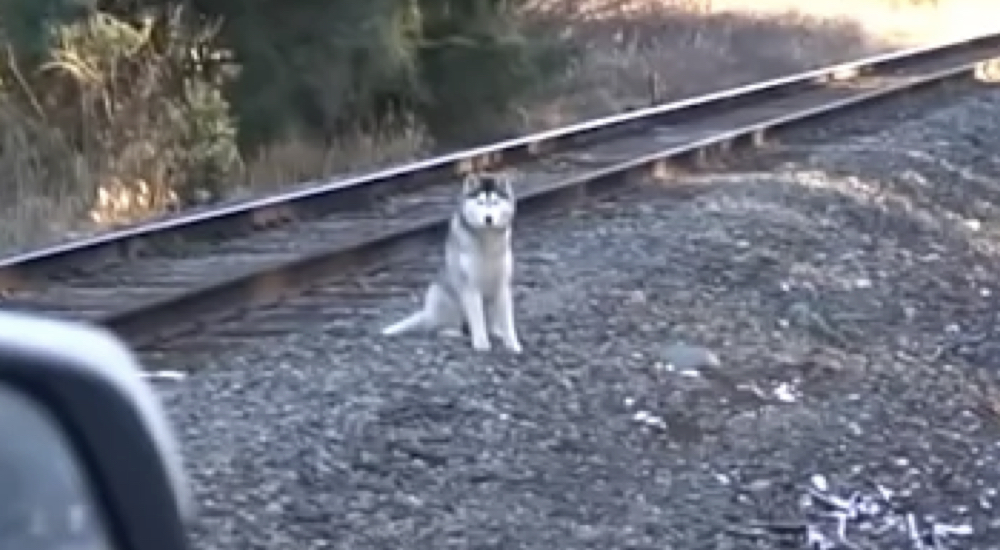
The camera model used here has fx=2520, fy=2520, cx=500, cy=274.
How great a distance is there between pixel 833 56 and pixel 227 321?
16244 mm

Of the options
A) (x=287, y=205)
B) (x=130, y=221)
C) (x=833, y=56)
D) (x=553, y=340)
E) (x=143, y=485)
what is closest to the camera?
(x=143, y=485)

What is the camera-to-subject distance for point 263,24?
1600 centimetres

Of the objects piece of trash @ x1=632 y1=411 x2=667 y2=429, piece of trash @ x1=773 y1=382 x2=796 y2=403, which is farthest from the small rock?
piece of trash @ x1=632 y1=411 x2=667 y2=429

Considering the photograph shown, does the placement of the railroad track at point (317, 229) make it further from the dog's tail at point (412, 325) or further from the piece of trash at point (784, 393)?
the piece of trash at point (784, 393)

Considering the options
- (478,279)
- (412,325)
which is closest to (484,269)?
(478,279)

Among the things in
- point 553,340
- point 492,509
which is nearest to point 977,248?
point 553,340

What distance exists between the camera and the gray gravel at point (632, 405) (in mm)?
6188

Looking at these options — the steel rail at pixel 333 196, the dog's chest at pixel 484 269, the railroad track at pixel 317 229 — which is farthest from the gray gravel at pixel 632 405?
the steel rail at pixel 333 196

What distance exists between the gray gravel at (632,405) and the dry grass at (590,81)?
3.09 m

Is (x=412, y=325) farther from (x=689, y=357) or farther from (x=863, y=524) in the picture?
(x=863, y=524)

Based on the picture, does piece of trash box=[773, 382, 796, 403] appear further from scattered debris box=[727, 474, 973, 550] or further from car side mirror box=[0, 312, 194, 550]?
car side mirror box=[0, 312, 194, 550]

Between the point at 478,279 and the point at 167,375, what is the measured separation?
3.64 ft

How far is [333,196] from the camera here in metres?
12.3

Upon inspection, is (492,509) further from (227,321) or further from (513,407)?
(227,321)
